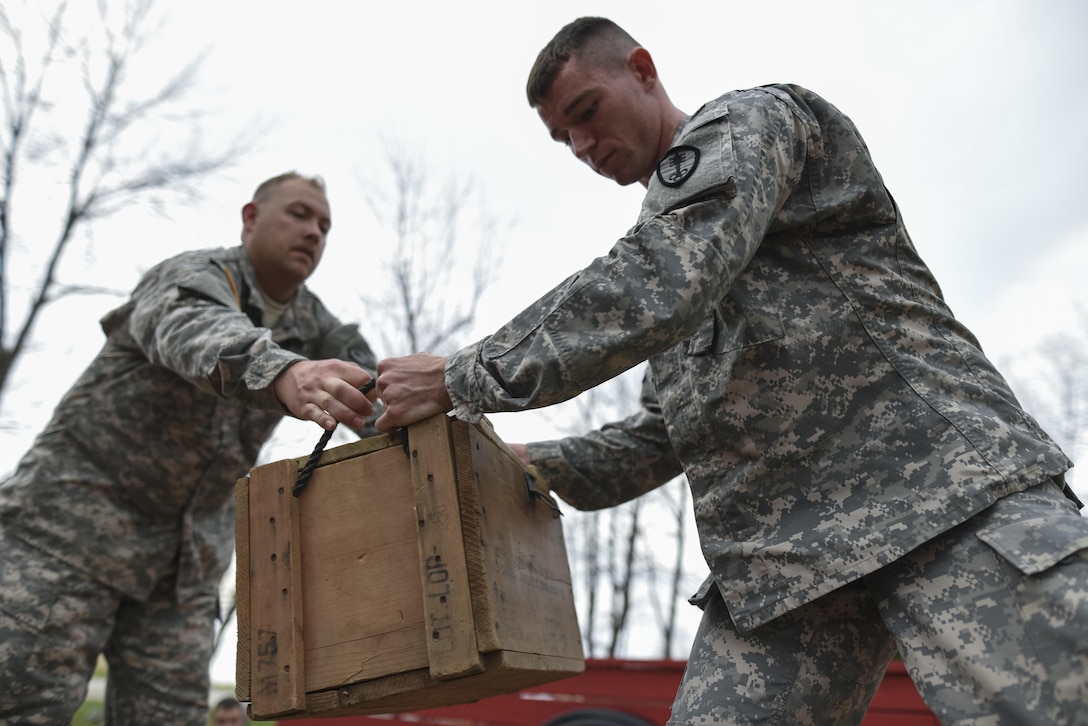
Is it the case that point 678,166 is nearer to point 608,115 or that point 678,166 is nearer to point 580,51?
point 608,115

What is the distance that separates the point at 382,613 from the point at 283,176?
8.38ft

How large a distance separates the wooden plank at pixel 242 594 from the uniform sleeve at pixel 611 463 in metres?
1.03

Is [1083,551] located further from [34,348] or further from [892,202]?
[34,348]

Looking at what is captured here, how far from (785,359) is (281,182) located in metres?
2.69

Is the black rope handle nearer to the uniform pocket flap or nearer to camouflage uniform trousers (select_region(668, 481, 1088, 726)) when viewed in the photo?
camouflage uniform trousers (select_region(668, 481, 1088, 726))

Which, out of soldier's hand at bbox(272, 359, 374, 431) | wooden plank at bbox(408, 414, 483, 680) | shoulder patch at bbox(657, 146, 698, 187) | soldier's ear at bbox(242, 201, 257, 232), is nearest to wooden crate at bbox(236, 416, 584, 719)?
wooden plank at bbox(408, 414, 483, 680)

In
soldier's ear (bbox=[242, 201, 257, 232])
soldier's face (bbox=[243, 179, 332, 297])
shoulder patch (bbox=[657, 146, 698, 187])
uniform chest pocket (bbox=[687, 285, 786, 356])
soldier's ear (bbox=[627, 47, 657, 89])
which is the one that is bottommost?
uniform chest pocket (bbox=[687, 285, 786, 356])

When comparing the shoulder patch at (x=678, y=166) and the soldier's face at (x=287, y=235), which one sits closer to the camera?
the shoulder patch at (x=678, y=166)

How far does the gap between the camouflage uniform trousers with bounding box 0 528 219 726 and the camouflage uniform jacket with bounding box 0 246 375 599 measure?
9 cm

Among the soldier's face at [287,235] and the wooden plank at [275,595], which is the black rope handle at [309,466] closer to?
the wooden plank at [275,595]

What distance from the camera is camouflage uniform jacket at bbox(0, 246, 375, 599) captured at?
3295 mm

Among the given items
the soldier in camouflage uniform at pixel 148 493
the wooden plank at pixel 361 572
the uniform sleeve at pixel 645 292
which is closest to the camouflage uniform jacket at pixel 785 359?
the uniform sleeve at pixel 645 292

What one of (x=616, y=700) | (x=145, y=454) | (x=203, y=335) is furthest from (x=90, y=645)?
(x=616, y=700)

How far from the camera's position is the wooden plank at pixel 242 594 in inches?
83.0
